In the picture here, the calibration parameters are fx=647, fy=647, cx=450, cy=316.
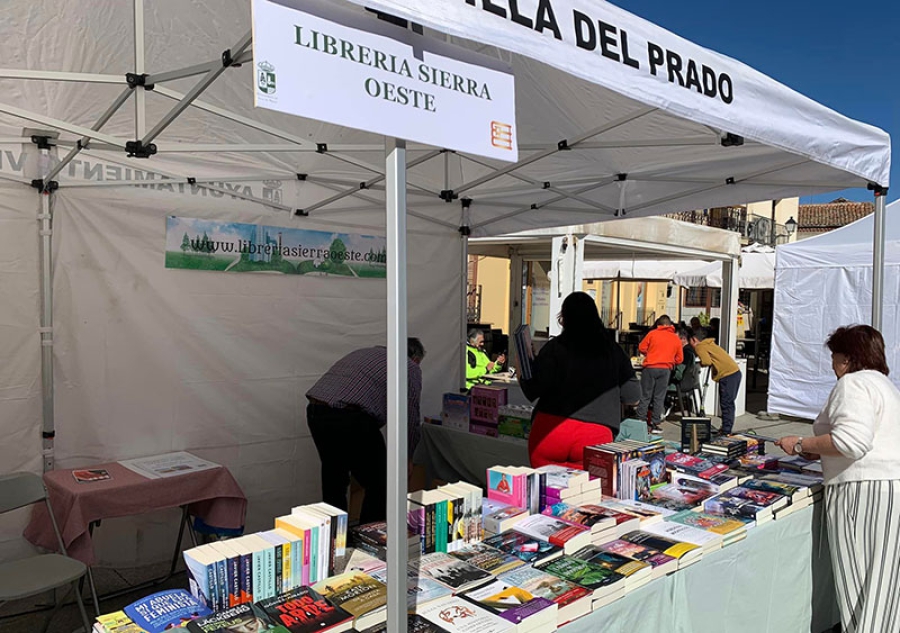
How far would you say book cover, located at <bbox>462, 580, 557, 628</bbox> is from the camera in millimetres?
1726

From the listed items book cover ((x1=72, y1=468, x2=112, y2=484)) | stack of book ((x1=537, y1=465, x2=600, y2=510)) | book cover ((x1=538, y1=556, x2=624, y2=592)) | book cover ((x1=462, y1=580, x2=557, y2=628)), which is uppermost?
stack of book ((x1=537, y1=465, x2=600, y2=510))

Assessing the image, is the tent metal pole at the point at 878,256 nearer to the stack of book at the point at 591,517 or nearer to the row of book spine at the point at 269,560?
the stack of book at the point at 591,517

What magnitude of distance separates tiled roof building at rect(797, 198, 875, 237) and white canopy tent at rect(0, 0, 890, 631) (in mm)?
31173

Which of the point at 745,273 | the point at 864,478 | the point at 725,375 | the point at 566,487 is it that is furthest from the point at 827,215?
the point at 566,487

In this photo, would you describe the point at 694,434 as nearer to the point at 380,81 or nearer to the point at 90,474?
the point at 380,81

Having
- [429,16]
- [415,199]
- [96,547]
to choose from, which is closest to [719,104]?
[429,16]

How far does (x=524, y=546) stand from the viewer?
223cm

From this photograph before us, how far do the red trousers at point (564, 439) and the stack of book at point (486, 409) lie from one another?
4.83 feet

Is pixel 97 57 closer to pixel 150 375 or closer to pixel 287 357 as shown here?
pixel 150 375

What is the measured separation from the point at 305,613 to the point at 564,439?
1.72 meters

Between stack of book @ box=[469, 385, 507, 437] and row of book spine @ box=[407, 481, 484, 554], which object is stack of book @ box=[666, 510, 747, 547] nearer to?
row of book spine @ box=[407, 481, 484, 554]

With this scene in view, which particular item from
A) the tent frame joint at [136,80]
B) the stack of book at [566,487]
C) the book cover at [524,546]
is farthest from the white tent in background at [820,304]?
the tent frame joint at [136,80]

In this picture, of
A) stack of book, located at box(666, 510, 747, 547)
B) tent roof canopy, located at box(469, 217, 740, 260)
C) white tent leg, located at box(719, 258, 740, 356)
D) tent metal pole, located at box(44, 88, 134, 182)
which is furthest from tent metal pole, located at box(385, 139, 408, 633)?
white tent leg, located at box(719, 258, 740, 356)

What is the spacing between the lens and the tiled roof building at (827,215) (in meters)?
30.8
